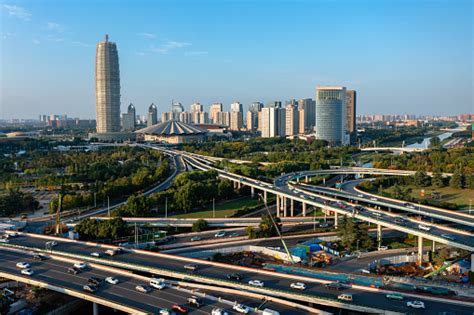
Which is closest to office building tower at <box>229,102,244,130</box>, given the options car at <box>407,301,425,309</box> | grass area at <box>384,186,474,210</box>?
grass area at <box>384,186,474,210</box>

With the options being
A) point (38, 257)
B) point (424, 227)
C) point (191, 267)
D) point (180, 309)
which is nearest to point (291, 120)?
point (424, 227)

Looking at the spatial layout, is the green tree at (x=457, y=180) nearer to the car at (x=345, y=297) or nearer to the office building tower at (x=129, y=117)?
the car at (x=345, y=297)

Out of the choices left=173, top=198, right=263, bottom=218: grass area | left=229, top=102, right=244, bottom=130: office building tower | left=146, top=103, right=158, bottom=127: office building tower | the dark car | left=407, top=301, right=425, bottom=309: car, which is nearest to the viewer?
left=407, top=301, right=425, bottom=309: car

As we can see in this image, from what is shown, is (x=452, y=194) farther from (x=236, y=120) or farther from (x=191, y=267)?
(x=236, y=120)

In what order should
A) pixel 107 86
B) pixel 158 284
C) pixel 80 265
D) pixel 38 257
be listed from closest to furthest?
1. pixel 158 284
2. pixel 80 265
3. pixel 38 257
4. pixel 107 86

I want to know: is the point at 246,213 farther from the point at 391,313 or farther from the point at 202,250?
the point at 391,313

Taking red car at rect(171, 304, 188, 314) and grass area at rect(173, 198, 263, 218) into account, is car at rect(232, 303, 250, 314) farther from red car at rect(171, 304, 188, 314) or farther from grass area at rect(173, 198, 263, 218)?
grass area at rect(173, 198, 263, 218)
